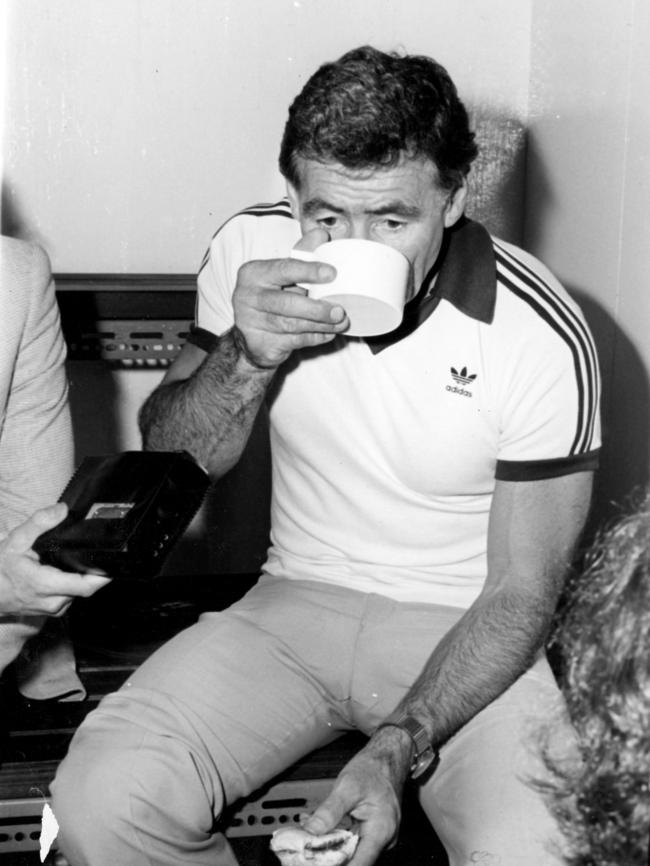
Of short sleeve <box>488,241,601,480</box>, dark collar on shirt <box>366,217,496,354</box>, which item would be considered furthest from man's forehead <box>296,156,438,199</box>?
short sleeve <box>488,241,601,480</box>

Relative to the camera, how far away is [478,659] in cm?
156

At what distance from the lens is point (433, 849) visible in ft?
5.65

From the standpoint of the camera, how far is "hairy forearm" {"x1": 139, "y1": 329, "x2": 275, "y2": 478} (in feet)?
5.61

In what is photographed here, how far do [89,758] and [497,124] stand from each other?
5.89 feet

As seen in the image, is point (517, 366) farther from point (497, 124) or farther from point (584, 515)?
point (497, 124)

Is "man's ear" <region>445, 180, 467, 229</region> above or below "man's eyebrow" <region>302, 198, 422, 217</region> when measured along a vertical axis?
below

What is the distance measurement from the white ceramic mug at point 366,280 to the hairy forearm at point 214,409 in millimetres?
242

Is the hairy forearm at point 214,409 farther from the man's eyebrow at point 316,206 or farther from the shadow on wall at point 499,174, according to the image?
the shadow on wall at point 499,174

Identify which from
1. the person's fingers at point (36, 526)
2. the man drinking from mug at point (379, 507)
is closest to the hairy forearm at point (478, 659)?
the man drinking from mug at point (379, 507)

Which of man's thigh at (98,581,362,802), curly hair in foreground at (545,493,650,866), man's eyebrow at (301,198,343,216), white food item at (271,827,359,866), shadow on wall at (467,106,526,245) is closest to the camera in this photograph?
curly hair in foreground at (545,493,650,866)

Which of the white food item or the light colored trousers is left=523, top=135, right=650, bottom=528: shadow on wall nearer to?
the light colored trousers

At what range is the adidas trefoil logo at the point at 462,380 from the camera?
1667 millimetres

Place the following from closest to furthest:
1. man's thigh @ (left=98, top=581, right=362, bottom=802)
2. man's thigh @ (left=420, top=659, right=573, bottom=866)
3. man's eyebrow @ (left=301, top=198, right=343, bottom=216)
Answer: man's thigh @ (left=420, top=659, right=573, bottom=866) < man's thigh @ (left=98, top=581, right=362, bottom=802) < man's eyebrow @ (left=301, top=198, right=343, bottom=216)

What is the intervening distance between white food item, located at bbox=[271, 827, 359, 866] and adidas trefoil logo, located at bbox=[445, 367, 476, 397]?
68cm
